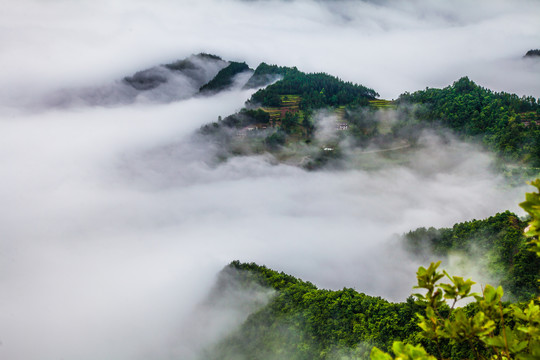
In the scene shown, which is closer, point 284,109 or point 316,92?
point 284,109

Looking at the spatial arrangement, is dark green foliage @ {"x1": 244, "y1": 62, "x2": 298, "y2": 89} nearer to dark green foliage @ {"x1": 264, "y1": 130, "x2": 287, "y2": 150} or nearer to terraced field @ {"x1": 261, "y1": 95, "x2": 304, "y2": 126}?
terraced field @ {"x1": 261, "y1": 95, "x2": 304, "y2": 126}

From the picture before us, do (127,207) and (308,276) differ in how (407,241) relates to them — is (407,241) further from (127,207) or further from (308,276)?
(127,207)

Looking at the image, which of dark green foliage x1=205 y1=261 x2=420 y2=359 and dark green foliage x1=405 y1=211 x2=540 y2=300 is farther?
dark green foliage x1=405 y1=211 x2=540 y2=300

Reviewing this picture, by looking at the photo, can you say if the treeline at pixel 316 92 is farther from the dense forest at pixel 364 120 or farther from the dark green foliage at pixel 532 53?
the dark green foliage at pixel 532 53

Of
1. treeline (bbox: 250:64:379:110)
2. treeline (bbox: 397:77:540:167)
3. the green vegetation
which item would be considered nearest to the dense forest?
treeline (bbox: 397:77:540:167)

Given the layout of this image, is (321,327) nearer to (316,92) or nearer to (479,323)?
(479,323)

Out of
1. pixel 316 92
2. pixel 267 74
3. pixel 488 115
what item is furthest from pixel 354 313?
pixel 267 74

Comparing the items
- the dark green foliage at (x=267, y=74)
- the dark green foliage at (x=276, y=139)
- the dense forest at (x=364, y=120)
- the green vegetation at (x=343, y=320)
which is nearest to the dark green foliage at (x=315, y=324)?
the green vegetation at (x=343, y=320)

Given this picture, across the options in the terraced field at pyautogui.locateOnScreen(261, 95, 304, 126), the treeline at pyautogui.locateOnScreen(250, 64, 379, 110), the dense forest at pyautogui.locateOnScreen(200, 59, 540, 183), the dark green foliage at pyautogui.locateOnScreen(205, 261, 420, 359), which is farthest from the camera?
the treeline at pyautogui.locateOnScreen(250, 64, 379, 110)

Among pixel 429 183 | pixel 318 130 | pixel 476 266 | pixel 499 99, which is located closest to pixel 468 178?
pixel 429 183
